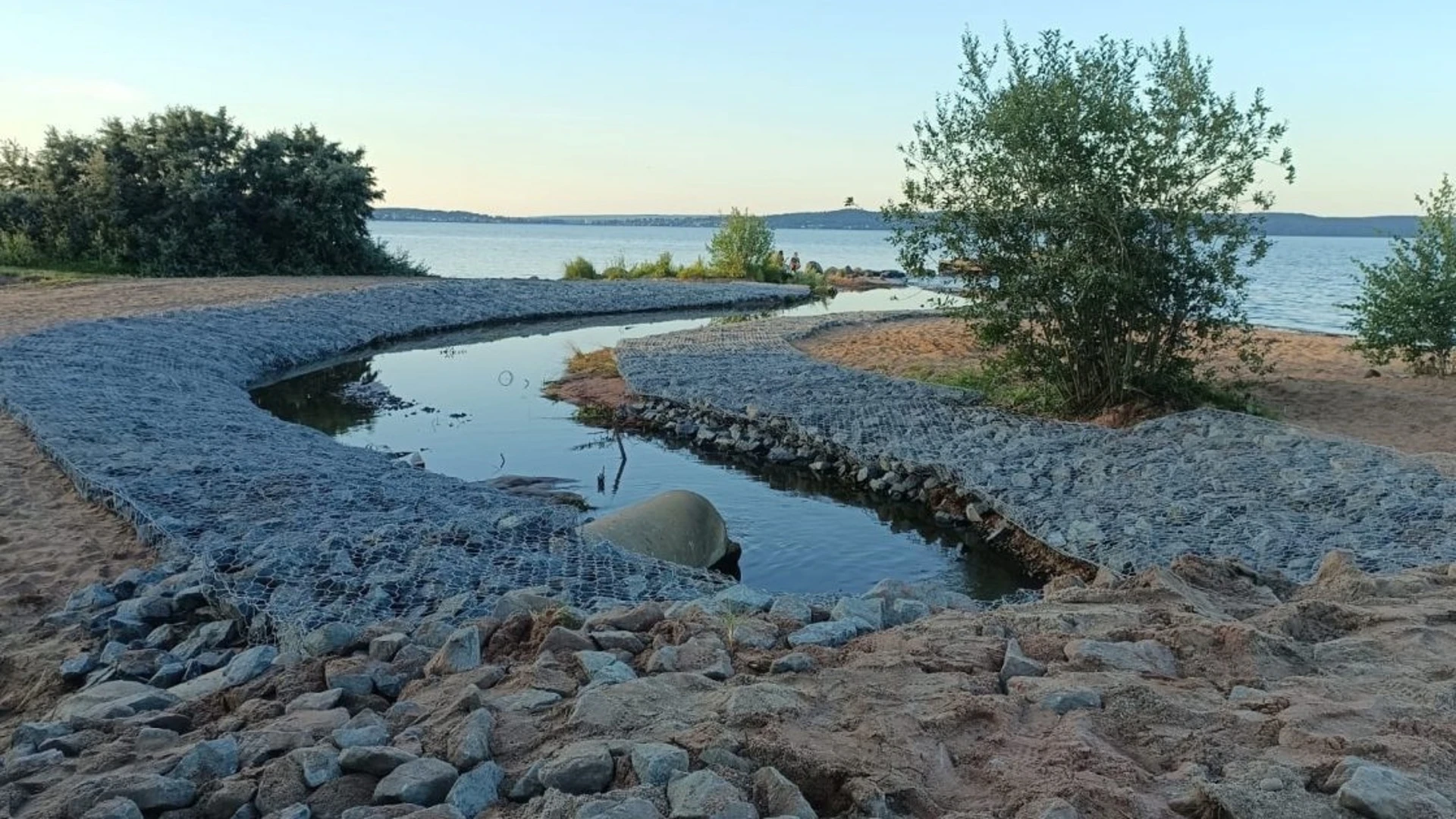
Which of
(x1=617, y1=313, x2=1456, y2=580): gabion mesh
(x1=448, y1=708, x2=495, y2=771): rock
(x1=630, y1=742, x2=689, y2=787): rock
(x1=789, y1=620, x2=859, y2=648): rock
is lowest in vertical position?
(x1=617, y1=313, x2=1456, y2=580): gabion mesh

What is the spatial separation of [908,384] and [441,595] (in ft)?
31.0

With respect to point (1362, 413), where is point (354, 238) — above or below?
above

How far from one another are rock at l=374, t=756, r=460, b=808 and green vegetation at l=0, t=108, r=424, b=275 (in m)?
29.3

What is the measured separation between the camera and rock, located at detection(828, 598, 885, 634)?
15.5ft

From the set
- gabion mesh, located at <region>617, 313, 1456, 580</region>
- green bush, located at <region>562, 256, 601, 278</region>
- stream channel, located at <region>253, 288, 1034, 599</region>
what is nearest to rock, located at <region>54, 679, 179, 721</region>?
stream channel, located at <region>253, 288, 1034, 599</region>

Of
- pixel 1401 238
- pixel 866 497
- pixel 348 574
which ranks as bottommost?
pixel 866 497

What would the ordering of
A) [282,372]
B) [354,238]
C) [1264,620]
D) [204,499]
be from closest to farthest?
[1264,620] < [204,499] < [282,372] < [354,238]

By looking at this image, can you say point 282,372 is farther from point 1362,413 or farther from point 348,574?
point 1362,413

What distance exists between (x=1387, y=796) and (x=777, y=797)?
1.65 m

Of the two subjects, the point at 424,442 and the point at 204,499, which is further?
the point at 424,442

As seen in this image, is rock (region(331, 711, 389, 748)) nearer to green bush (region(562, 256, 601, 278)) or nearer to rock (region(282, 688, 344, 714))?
rock (region(282, 688, 344, 714))

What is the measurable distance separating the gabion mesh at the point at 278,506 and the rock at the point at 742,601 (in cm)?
60

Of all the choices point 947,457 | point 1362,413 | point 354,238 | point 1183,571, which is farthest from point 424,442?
point 354,238

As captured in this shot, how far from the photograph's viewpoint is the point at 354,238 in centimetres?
3130
